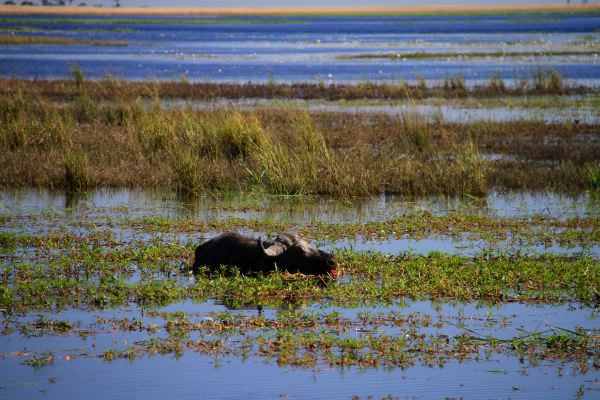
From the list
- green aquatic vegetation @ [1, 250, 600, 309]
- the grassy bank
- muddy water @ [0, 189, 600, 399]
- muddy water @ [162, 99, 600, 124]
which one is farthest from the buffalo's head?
muddy water @ [162, 99, 600, 124]

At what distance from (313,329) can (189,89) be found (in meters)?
25.3

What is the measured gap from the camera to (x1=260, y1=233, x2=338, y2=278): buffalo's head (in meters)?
10.3

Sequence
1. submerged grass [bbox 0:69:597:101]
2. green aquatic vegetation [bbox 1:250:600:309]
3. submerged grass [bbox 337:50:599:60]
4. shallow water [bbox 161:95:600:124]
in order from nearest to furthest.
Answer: green aquatic vegetation [bbox 1:250:600:309] → shallow water [bbox 161:95:600:124] → submerged grass [bbox 0:69:597:101] → submerged grass [bbox 337:50:599:60]

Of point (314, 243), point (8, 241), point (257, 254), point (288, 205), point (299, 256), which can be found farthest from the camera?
point (288, 205)

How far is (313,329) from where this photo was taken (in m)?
8.55

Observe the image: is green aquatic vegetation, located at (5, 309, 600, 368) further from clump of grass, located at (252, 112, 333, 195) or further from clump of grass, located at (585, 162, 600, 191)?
clump of grass, located at (585, 162, 600, 191)

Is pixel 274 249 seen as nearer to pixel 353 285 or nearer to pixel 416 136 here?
pixel 353 285

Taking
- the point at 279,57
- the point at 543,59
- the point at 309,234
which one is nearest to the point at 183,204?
the point at 309,234

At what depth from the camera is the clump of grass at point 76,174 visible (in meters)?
16.7

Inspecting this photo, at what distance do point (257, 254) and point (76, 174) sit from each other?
6892 mm

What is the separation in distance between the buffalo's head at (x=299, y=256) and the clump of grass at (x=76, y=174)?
6.79 metres

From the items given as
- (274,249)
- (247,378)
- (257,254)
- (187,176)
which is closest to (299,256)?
(274,249)

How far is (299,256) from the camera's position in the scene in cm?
1059

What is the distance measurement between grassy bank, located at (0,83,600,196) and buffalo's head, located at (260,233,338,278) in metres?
5.33
